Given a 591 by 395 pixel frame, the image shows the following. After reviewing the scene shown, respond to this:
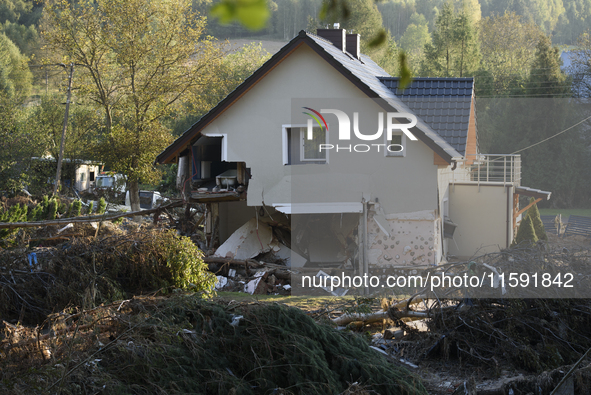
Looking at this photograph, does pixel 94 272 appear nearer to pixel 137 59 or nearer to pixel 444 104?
pixel 444 104

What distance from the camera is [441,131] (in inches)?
588

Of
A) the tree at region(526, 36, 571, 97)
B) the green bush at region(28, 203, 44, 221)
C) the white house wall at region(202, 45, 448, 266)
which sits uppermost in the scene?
the tree at region(526, 36, 571, 97)

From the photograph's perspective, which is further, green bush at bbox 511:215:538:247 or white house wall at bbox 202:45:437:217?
green bush at bbox 511:215:538:247

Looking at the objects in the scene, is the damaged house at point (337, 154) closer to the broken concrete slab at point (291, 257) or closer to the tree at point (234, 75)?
the broken concrete slab at point (291, 257)

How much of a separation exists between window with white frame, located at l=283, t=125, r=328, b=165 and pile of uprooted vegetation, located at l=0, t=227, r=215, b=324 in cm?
554

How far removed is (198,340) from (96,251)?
4.81 m

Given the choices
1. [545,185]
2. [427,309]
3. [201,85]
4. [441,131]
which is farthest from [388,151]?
[545,185]

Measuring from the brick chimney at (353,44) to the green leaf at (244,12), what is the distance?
58.0 ft

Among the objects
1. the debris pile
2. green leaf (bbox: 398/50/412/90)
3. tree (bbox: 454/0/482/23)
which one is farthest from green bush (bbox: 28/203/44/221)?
green leaf (bbox: 398/50/412/90)

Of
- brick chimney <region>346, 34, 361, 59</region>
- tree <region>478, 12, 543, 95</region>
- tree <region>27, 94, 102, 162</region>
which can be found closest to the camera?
brick chimney <region>346, 34, 361, 59</region>

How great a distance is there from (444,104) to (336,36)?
495cm

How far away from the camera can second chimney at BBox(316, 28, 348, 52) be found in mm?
17891

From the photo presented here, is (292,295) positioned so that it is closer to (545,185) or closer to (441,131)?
(441,131)

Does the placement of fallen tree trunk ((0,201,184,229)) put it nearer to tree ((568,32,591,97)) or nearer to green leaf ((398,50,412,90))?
green leaf ((398,50,412,90))
